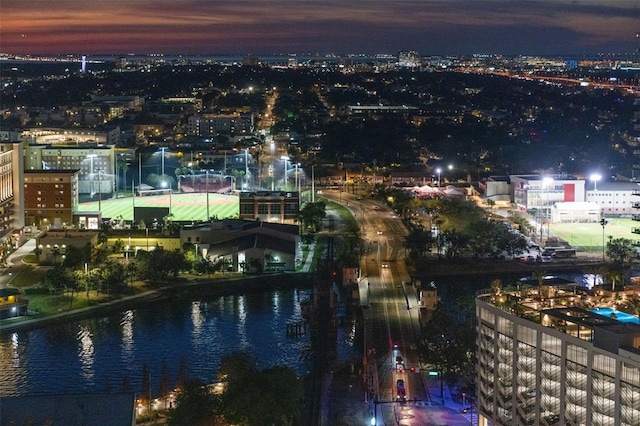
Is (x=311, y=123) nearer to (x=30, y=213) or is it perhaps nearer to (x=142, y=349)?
(x=30, y=213)

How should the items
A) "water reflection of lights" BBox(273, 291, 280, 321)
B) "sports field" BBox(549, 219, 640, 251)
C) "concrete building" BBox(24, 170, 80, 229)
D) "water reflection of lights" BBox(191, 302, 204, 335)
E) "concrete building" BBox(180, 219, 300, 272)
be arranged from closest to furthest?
"water reflection of lights" BBox(191, 302, 204, 335) < "water reflection of lights" BBox(273, 291, 280, 321) < "concrete building" BBox(180, 219, 300, 272) < "sports field" BBox(549, 219, 640, 251) < "concrete building" BBox(24, 170, 80, 229)

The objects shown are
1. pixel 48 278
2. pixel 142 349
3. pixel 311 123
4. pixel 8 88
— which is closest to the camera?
pixel 142 349

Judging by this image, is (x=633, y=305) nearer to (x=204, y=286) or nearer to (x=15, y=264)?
(x=204, y=286)

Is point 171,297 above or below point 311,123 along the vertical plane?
below

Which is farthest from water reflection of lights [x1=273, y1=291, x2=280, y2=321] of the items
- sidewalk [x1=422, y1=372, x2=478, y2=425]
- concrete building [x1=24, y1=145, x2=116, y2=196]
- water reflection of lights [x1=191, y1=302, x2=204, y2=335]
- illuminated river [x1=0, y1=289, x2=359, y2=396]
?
concrete building [x1=24, y1=145, x2=116, y2=196]

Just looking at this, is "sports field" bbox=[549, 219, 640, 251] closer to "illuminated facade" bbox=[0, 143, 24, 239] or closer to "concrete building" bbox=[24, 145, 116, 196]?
"illuminated facade" bbox=[0, 143, 24, 239]

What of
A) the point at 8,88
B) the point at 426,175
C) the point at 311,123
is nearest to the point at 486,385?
the point at 426,175

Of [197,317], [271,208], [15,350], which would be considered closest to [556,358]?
[15,350]

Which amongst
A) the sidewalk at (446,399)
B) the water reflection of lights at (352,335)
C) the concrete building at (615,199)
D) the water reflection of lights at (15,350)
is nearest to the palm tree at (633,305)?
the sidewalk at (446,399)
